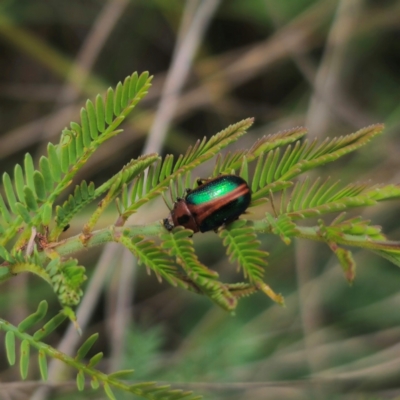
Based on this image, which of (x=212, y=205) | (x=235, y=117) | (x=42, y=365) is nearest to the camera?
(x=42, y=365)

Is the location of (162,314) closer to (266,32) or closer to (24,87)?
(24,87)

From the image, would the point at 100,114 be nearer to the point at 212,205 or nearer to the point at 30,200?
the point at 30,200

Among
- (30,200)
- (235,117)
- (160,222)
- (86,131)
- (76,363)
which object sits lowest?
(76,363)

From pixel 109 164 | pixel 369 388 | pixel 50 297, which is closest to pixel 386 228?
pixel 369 388

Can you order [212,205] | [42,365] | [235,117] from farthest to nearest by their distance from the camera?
[235,117] → [212,205] → [42,365]

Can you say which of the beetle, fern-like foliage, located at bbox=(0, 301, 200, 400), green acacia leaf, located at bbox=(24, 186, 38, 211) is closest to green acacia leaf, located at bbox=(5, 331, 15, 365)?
fern-like foliage, located at bbox=(0, 301, 200, 400)

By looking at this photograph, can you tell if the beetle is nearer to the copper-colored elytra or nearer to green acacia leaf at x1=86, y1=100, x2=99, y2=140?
the copper-colored elytra

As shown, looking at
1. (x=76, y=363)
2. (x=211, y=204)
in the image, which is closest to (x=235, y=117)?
(x=211, y=204)

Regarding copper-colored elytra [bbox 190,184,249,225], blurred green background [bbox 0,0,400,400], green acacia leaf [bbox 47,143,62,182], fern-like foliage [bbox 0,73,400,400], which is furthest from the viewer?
blurred green background [bbox 0,0,400,400]
